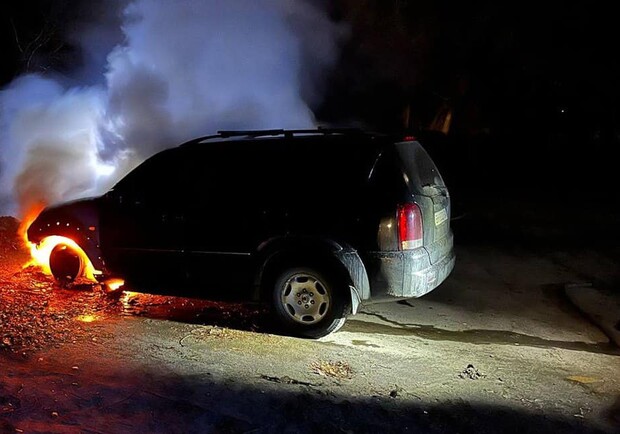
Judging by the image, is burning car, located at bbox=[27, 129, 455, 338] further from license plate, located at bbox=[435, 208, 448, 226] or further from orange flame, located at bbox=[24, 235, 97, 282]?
orange flame, located at bbox=[24, 235, 97, 282]

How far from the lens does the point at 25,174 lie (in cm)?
1010

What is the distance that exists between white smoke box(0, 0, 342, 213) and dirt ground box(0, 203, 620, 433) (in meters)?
3.24

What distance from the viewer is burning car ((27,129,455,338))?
527 centimetres

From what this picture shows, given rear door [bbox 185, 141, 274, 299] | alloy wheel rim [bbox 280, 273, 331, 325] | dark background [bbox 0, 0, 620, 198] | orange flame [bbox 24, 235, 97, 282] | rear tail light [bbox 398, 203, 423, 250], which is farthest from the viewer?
dark background [bbox 0, 0, 620, 198]

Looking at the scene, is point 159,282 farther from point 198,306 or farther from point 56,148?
point 56,148

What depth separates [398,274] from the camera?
521cm

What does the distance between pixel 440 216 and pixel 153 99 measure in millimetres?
6090

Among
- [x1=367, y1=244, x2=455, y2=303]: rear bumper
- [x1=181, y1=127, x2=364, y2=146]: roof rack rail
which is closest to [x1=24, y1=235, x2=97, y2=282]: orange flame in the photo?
[x1=181, y1=127, x2=364, y2=146]: roof rack rail

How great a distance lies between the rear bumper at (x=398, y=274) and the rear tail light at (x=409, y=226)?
0.23 feet

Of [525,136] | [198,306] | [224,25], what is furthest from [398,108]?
[198,306]

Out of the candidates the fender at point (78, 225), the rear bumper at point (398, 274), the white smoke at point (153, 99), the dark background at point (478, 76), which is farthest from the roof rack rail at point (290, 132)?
the white smoke at point (153, 99)

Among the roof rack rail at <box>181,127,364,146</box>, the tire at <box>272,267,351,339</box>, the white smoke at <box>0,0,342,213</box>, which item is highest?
the white smoke at <box>0,0,342,213</box>

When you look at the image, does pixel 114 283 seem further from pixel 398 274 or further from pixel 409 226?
pixel 409 226

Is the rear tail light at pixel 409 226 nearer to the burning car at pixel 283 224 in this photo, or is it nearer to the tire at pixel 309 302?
the burning car at pixel 283 224
